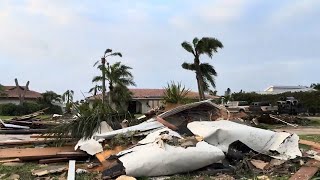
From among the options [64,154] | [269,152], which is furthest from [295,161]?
[64,154]

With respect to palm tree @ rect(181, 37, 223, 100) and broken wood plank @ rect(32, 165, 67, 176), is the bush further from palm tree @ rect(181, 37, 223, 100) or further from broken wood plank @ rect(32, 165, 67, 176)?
broken wood plank @ rect(32, 165, 67, 176)

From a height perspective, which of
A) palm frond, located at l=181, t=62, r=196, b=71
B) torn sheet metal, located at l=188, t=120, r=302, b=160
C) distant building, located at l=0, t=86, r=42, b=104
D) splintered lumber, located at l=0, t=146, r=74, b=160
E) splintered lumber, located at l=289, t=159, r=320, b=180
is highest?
palm frond, located at l=181, t=62, r=196, b=71

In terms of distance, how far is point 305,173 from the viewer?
6.79m

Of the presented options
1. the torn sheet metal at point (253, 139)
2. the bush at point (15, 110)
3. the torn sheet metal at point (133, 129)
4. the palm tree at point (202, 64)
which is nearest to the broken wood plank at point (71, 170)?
the torn sheet metal at point (133, 129)

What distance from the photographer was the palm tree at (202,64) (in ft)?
104

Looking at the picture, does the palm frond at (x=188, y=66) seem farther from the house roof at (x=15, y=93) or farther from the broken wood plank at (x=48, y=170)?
the house roof at (x=15, y=93)

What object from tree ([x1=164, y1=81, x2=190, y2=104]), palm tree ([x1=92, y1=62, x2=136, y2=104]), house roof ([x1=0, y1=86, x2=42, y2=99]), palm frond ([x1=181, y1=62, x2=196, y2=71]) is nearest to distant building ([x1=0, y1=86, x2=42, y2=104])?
house roof ([x1=0, y1=86, x2=42, y2=99])

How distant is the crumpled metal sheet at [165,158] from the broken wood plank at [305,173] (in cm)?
127

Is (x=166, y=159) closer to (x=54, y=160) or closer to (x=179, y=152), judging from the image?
(x=179, y=152)

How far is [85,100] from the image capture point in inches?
460

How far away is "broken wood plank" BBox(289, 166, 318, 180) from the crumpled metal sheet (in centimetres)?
127

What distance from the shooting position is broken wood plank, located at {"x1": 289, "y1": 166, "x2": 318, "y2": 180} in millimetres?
6496

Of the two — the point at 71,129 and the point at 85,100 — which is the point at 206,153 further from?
the point at 85,100

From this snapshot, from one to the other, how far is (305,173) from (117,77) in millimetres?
30160
